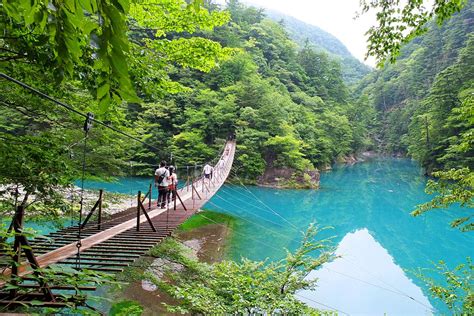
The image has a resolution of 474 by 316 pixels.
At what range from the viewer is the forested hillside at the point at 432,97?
17.9 meters

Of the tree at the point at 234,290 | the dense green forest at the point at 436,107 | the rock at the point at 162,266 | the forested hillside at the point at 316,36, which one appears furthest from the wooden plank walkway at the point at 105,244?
the forested hillside at the point at 316,36

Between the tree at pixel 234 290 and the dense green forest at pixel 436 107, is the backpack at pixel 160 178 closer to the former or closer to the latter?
the tree at pixel 234 290

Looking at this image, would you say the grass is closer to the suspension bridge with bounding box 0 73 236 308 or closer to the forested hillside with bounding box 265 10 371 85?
the suspension bridge with bounding box 0 73 236 308

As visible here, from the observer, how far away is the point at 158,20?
12.6 feet

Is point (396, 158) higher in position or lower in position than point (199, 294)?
higher

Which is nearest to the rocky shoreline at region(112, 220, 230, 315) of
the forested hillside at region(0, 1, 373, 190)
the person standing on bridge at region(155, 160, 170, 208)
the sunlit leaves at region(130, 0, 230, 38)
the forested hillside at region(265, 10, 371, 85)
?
the person standing on bridge at region(155, 160, 170, 208)

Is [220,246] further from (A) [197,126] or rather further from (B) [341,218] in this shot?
(A) [197,126]

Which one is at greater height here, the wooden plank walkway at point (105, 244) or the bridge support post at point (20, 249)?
the bridge support post at point (20, 249)

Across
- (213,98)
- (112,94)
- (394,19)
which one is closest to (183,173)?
Answer: (213,98)

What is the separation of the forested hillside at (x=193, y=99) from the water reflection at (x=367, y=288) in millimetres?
3899

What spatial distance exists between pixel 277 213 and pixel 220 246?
15.2 feet

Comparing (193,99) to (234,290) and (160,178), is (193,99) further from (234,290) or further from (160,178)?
(234,290)

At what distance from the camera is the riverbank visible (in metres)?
4.55

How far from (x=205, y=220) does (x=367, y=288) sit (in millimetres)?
5025
